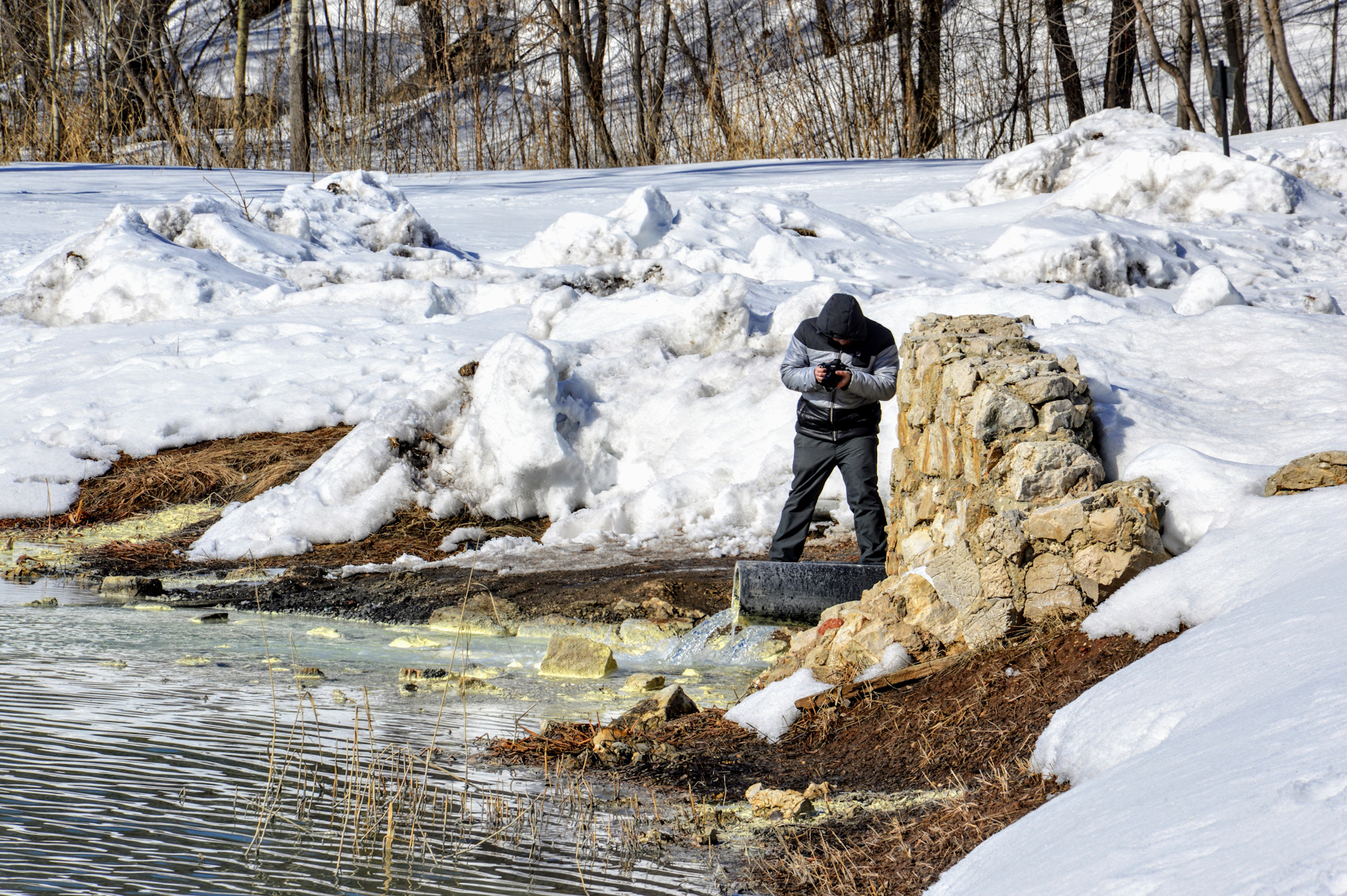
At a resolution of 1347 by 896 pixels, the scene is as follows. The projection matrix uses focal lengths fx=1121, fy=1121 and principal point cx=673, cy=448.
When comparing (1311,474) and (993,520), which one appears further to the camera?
(993,520)

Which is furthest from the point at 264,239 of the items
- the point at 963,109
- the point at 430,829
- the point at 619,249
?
the point at 963,109

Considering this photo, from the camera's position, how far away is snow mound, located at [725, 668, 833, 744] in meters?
4.19

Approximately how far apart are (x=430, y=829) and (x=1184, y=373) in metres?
4.75

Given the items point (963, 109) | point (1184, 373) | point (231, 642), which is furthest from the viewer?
point (963, 109)

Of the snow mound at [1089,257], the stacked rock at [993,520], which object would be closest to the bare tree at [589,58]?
the snow mound at [1089,257]

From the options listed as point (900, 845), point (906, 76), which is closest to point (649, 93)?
point (906, 76)

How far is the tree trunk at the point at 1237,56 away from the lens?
1944cm

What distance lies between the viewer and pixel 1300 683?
2213 mm

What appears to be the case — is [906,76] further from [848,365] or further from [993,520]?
[993,520]

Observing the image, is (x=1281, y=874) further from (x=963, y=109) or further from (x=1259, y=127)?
(x=1259, y=127)

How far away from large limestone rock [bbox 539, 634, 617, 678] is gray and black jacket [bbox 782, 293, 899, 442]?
185 cm

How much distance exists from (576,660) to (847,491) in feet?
6.26

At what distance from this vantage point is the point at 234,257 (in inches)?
513

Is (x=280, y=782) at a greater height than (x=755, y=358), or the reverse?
(x=755, y=358)
